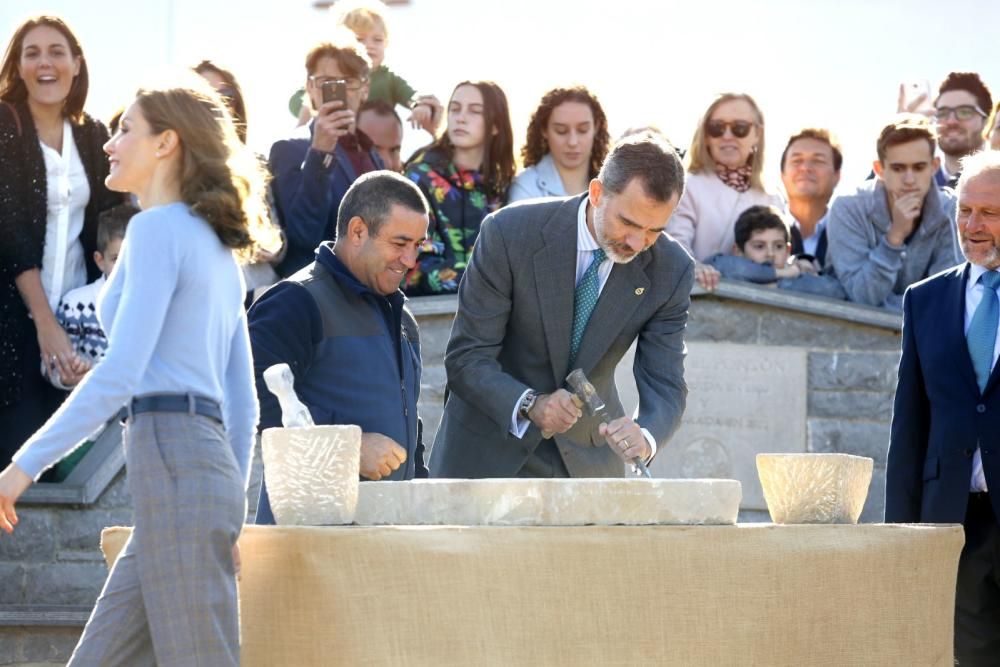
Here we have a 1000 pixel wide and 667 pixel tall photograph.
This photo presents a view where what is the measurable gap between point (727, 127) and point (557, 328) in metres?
2.95

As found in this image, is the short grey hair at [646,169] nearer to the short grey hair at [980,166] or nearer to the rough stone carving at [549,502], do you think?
the short grey hair at [980,166]

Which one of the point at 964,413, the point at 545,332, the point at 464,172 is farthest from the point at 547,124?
the point at 964,413

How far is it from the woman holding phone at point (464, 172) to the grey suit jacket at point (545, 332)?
2.27 meters

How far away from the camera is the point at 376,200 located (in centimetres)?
409

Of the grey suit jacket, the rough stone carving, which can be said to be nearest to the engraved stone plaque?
the grey suit jacket

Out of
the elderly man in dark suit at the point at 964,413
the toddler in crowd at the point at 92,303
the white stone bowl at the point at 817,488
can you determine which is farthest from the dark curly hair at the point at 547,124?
the white stone bowl at the point at 817,488

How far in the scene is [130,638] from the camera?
2.88m

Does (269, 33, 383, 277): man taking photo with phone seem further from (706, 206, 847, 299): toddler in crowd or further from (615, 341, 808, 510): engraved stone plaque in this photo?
(706, 206, 847, 299): toddler in crowd

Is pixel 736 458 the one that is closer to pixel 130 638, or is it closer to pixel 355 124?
pixel 355 124

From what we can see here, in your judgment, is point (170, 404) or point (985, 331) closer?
point (170, 404)

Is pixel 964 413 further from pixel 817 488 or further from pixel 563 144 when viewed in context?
pixel 563 144

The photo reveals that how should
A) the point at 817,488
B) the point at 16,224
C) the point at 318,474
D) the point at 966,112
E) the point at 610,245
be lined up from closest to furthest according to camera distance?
1. the point at 318,474
2. the point at 817,488
3. the point at 610,245
4. the point at 16,224
5. the point at 966,112

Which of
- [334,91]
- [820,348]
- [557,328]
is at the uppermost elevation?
[334,91]

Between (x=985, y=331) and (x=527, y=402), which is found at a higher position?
(x=985, y=331)
